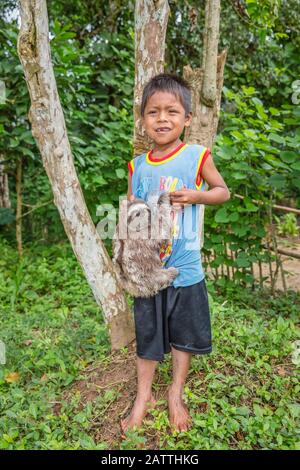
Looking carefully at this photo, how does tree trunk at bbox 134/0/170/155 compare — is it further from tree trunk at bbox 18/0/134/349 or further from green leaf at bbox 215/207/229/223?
green leaf at bbox 215/207/229/223

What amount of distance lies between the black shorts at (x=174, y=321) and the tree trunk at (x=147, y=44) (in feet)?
2.77

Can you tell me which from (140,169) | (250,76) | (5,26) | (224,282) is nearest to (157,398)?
(140,169)

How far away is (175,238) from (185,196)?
0.24 meters

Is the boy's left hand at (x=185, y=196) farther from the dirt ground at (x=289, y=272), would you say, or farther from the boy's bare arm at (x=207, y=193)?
the dirt ground at (x=289, y=272)

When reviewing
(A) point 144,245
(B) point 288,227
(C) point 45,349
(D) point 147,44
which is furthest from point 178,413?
(B) point 288,227

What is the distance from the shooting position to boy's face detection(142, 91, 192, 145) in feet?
6.09

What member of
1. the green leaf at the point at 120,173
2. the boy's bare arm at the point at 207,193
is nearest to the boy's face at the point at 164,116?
the boy's bare arm at the point at 207,193

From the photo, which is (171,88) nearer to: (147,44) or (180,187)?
(180,187)

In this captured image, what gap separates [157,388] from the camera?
228 centimetres

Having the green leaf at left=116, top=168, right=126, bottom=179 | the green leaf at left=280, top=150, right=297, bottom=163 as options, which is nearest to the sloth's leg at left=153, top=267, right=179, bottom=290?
the green leaf at left=280, top=150, right=297, bottom=163

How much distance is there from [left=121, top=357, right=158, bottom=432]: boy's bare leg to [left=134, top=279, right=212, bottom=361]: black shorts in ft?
0.29

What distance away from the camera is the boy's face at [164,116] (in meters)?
1.86

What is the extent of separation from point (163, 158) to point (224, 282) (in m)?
2.41
